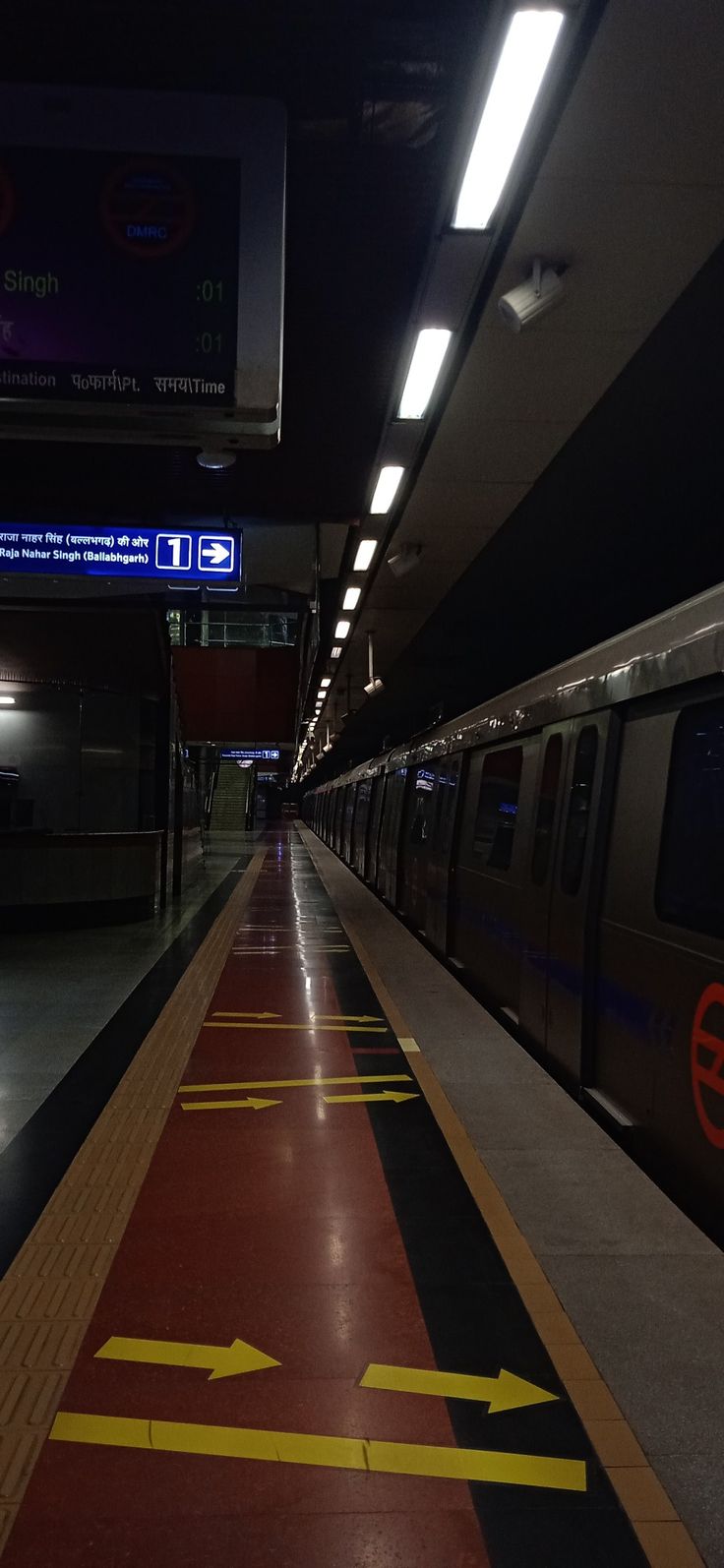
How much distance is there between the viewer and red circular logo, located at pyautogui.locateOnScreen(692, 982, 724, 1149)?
330 cm

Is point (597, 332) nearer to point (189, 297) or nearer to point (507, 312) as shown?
point (507, 312)

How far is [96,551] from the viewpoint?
717 centimetres

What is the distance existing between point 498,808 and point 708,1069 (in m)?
4.05

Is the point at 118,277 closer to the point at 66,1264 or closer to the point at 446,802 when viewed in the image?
the point at 66,1264

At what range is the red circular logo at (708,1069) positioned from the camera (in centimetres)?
330

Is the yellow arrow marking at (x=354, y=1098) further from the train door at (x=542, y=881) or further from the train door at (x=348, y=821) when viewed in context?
the train door at (x=348, y=821)

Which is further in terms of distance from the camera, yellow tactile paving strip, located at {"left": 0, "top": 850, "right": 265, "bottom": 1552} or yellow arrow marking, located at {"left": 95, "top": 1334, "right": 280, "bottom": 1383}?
yellow arrow marking, located at {"left": 95, "top": 1334, "right": 280, "bottom": 1383}

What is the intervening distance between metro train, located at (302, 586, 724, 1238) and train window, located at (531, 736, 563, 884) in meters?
0.02

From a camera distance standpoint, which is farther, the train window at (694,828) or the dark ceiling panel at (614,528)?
the dark ceiling panel at (614,528)

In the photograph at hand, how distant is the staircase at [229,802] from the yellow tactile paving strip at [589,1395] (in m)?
39.9

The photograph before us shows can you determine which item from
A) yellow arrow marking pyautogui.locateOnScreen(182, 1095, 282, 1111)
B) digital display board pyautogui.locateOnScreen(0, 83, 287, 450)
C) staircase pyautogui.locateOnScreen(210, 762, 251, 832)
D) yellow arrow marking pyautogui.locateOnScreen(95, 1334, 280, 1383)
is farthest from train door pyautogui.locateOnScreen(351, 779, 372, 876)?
staircase pyautogui.locateOnScreen(210, 762, 251, 832)

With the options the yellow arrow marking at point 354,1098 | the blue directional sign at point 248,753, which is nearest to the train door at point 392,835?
the yellow arrow marking at point 354,1098

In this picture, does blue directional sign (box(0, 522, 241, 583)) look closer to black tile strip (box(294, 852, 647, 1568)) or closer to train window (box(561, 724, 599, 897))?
train window (box(561, 724, 599, 897))

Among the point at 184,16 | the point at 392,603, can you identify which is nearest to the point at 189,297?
the point at 184,16
